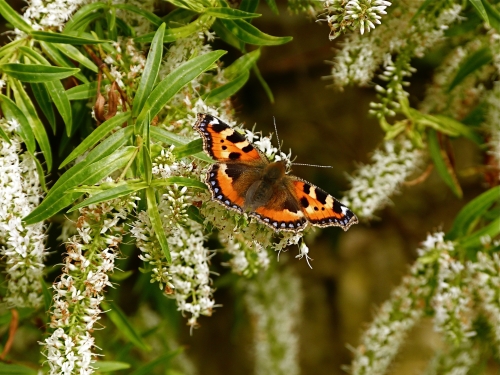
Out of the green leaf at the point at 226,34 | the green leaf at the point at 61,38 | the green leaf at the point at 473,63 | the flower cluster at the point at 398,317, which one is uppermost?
the green leaf at the point at 473,63

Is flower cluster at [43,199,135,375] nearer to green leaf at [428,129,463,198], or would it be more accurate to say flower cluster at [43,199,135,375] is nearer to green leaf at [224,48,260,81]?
green leaf at [224,48,260,81]

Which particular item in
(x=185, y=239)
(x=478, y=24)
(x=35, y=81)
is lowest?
(x=185, y=239)

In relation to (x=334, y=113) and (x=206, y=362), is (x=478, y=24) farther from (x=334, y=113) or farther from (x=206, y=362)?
(x=206, y=362)

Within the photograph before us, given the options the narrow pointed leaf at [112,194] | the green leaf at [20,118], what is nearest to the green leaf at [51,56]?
the green leaf at [20,118]

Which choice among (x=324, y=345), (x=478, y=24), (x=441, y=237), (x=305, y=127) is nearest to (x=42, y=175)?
(x=441, y=237)

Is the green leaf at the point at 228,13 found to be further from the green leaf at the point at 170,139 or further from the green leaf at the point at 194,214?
the green leaf at the point at 194,214
